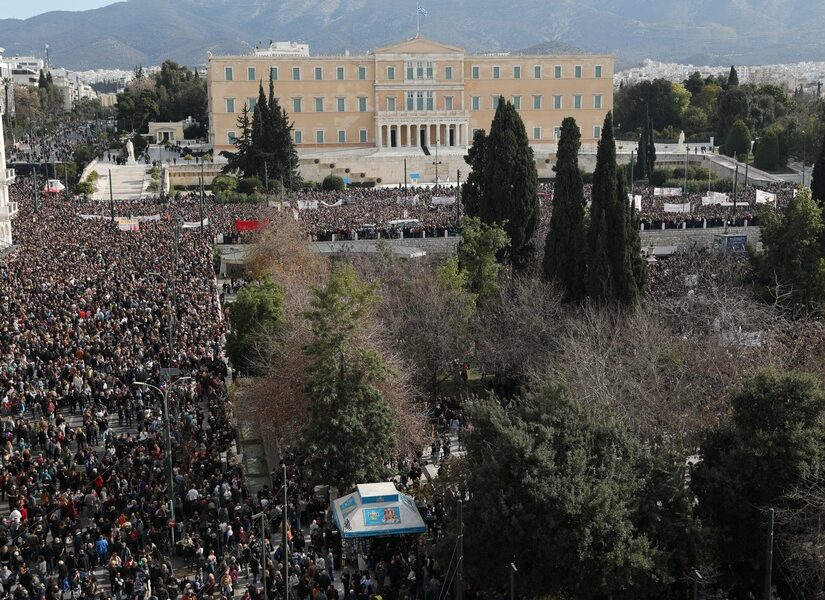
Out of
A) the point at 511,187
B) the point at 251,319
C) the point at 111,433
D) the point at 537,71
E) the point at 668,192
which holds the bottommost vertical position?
the point at 111,433

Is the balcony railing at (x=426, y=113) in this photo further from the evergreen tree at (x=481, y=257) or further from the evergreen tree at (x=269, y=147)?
the evergreen tree at (x=481, y=257)

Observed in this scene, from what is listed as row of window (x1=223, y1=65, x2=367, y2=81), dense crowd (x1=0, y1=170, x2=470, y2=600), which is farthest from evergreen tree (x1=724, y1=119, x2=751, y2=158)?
dense crowd (x1=0, y1=170, x2=470, y2=600)

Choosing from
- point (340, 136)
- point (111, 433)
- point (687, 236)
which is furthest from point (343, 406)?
point (340, 136)

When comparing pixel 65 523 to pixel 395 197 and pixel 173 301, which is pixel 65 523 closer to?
pixel 173 301

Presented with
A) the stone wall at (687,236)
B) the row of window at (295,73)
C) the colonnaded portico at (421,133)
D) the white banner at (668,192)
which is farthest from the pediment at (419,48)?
the stone wall at (687,236)

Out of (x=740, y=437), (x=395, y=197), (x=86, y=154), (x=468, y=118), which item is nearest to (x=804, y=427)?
(x=740, y=437)

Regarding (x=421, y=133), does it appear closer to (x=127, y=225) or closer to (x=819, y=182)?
(x=127, y=225)

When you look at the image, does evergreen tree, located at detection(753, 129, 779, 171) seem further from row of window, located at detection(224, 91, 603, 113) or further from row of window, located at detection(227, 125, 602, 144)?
row of window, located at detection(224, 91, 603, 113)
